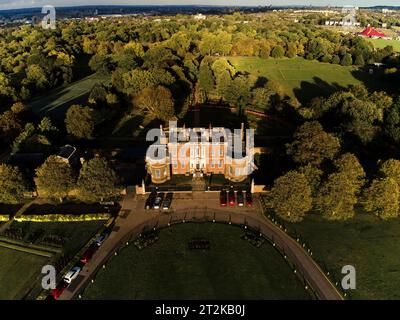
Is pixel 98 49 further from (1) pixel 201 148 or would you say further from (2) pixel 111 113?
(1) pixel 201 148

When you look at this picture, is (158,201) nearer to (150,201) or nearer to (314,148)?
(150,201)

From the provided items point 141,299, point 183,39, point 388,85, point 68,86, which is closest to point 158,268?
point 141,299

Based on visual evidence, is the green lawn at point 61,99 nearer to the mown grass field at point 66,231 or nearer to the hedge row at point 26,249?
the mown grass field at point 66,231

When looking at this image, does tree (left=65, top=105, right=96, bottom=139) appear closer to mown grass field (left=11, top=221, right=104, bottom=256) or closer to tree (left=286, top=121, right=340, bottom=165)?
mown grass field (left=11, top=221, right=104, bottom=256)

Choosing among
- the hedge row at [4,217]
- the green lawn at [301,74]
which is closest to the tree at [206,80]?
the green lawn at [301,74]

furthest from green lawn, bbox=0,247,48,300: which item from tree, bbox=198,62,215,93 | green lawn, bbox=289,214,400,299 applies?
tree, bbox=198,62,215,93
